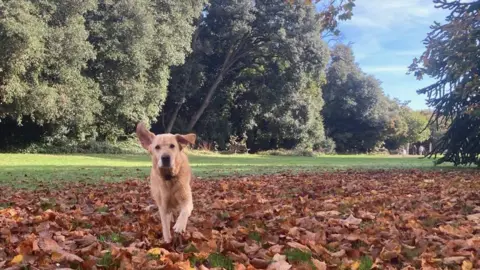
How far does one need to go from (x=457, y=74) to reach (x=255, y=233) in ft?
36.5

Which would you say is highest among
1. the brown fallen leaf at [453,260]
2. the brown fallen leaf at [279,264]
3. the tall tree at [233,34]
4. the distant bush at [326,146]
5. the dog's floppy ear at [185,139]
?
the tall tree at [233,34]

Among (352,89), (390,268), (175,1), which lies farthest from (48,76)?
(352,89)

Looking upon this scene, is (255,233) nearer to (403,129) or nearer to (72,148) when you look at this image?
(72,148)

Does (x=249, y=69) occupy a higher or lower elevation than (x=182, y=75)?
higher

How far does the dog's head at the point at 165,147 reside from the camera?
4.11 m

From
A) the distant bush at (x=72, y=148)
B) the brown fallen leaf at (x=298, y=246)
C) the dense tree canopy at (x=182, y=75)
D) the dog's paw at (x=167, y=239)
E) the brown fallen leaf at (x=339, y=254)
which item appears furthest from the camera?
the distant bush at (x=72, y=148)

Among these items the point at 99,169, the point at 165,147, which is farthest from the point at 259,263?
the point at 99,169

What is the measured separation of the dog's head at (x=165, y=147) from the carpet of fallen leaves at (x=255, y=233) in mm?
614

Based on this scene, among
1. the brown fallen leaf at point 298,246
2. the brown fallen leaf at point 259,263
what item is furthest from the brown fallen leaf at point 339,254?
the brown fallen leaf at point 259,263

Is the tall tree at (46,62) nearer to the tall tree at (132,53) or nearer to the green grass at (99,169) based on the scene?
the tall tree at (132,53)

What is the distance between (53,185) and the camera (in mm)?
9258

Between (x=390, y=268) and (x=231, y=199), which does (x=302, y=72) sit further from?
(x=390, y=268)

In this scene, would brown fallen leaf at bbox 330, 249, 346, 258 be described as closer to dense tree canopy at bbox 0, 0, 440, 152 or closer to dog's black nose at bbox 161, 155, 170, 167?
dog's black nose at bbox 161, 155, 170, 167

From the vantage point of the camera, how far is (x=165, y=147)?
4188mm
